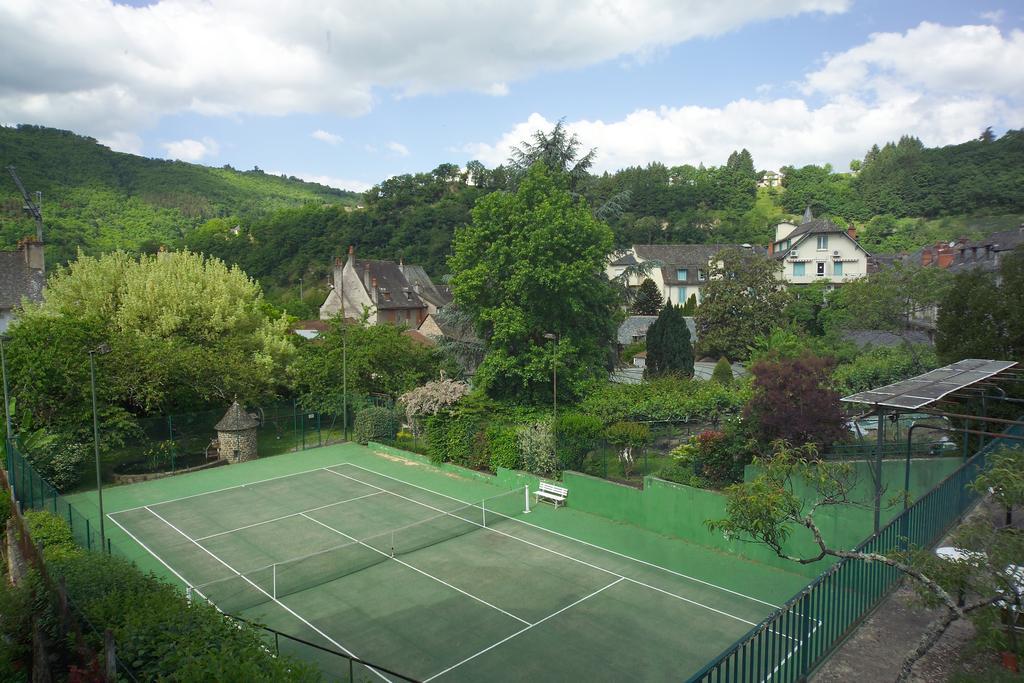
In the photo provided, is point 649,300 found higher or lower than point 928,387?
higher

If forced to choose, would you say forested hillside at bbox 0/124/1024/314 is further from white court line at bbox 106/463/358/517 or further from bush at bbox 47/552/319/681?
bush at bbox 47/552/319/681

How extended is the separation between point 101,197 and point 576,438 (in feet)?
307

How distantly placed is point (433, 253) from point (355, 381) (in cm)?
5383

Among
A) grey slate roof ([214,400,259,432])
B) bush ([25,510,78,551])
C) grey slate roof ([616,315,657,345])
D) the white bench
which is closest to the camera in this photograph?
bush ([25,510,78,551])

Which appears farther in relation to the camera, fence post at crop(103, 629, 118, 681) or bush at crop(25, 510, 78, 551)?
bush at crop(25, 510, 78, 551)

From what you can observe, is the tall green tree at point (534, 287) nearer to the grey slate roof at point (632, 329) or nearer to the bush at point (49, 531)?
the bush at point (49, 531)

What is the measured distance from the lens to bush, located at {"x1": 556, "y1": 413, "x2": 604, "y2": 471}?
22.4 m

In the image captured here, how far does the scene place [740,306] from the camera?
151 ft

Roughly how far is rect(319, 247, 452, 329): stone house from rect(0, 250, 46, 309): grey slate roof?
21.7 m

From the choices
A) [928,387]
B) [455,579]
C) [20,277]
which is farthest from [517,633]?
[20,277]

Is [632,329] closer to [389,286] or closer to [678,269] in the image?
[678,269]

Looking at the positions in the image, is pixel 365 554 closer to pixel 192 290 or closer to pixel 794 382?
pixel 794 382

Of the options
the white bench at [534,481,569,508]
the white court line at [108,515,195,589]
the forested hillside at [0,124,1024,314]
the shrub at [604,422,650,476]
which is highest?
the forested hillside at [0,124,1024,314]

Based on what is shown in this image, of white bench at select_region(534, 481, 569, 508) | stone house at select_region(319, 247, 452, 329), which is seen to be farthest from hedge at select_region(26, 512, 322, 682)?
stone house at select_region(319, 247, 452, 329)
